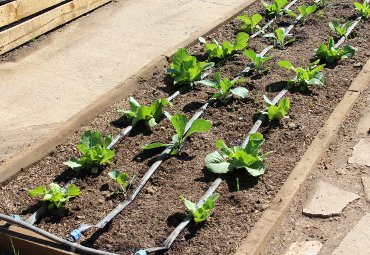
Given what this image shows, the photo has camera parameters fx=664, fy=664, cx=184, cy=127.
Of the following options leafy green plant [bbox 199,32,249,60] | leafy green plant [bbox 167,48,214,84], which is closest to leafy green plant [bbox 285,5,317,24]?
leafy green plant [bbox 199,32,249,60]

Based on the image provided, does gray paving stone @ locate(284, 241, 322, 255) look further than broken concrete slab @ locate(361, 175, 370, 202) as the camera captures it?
No

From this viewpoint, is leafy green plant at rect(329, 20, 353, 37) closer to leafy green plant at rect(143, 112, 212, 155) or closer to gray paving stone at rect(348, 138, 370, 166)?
gray paving stone at rect(348, 138, 370, 166)

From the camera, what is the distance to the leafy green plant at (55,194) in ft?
12.7

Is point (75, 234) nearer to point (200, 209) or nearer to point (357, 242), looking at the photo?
point (200, 209)

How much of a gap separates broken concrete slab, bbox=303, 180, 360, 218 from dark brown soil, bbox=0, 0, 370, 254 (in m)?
0.22

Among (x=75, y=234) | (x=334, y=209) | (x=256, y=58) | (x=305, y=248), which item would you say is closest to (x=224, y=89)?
(x=256, y=58)

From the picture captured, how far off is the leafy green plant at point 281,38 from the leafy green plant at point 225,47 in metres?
0.31

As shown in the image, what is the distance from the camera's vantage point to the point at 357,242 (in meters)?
3.61

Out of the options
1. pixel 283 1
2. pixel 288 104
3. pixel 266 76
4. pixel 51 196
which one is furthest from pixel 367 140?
pixel 283 1

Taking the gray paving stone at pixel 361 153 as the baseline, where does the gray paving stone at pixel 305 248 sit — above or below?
above

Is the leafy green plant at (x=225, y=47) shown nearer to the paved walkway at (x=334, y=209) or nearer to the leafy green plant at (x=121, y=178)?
the paved walkway at (x=334, y=209)

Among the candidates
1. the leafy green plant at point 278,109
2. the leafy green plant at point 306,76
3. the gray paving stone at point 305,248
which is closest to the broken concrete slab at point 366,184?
the gray paving stone at point 305,248

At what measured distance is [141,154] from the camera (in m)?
4.42

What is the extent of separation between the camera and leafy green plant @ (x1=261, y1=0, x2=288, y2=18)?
261 inches
